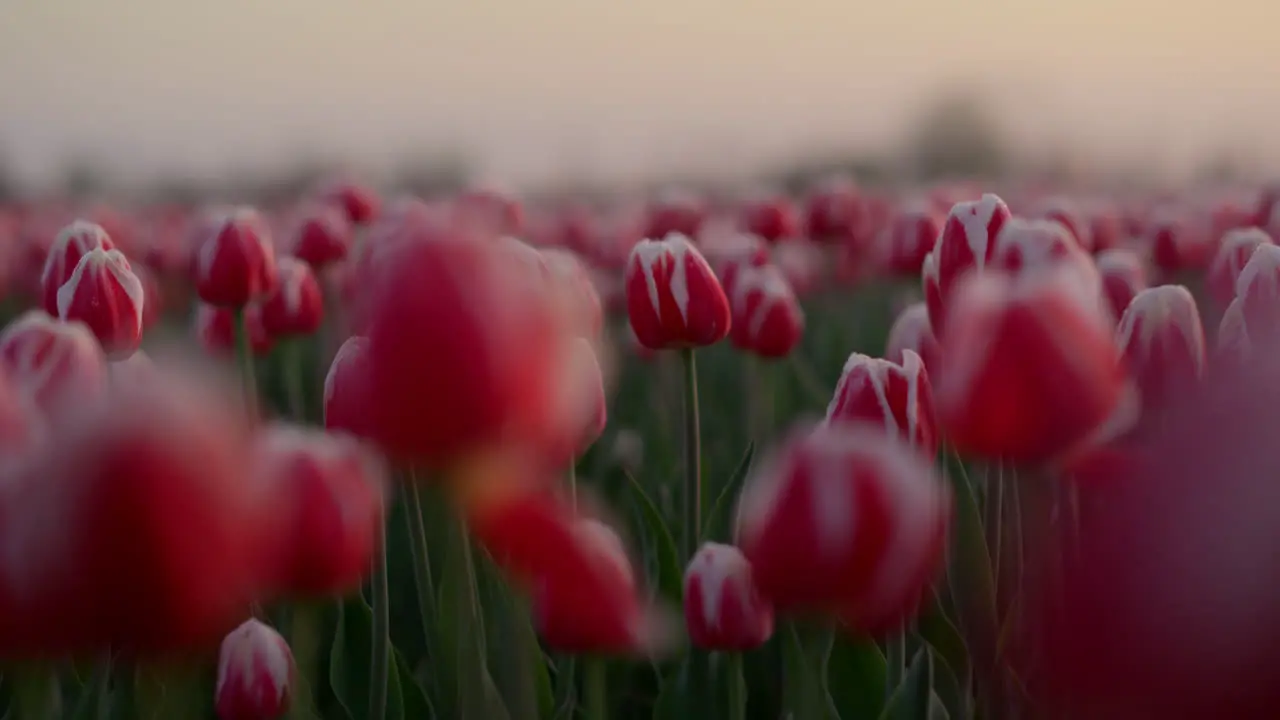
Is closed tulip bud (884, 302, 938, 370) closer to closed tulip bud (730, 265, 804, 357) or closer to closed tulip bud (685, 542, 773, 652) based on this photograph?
closed tulip bud (685, 542, 773, 652)

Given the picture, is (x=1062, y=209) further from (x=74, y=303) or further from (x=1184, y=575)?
(x=1184, y=575)

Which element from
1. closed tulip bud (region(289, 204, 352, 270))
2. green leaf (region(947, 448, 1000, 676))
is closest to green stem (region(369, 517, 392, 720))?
green leaf (region(947, 448, 1000, 676))

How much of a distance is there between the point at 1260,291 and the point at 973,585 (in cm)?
47

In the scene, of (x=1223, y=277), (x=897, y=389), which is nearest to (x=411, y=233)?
(x=897, y=389)

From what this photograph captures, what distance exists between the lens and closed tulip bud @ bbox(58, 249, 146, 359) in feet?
5.25

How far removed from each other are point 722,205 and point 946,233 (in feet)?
22.7

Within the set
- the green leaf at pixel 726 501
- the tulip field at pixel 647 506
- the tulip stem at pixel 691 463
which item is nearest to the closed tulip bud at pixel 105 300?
the tulip field at pixel 647 506

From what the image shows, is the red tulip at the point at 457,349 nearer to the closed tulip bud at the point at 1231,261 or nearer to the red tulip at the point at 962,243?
the red tulip at the point at 962,243

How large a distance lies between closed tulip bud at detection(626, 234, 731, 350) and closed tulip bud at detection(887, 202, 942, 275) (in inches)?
22.4

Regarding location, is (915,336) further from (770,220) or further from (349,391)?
(770,220)

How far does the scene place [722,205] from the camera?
8219 mm

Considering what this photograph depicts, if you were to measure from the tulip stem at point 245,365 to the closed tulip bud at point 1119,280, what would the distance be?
1304 millimetres

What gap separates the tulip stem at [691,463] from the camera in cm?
191

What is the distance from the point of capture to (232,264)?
2178mm
